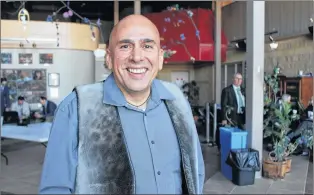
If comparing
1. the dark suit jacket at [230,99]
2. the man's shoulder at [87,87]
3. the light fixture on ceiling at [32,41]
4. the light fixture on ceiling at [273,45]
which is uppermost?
the light fixture on ceiling at [32,41]

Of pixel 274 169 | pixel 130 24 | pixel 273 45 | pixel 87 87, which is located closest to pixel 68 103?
pixel 87 87

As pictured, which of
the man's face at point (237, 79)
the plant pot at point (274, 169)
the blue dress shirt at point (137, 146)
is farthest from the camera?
the man's face at point (237, 79)

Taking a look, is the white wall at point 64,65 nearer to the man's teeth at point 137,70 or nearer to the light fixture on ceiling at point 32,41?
the light fixture on ceiling at point 32,41

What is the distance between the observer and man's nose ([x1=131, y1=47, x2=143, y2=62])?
3.68 feet

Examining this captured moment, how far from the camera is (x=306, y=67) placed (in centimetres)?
833

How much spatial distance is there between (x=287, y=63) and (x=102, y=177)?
28.7 feet

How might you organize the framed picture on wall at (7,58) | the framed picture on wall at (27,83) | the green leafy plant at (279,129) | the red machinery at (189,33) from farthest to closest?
the red machinery at (189,33)
the framed picture on wall at (27,83)
the framed picture on wall at (7,58)
the green leafy plant at (279,129)

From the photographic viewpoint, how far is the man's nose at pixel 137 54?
3.68 ft

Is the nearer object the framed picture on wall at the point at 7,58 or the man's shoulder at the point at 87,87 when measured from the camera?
the man's shoulder at the point at 87,87

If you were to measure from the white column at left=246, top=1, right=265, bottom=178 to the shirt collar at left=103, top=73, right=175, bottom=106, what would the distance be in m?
3.73

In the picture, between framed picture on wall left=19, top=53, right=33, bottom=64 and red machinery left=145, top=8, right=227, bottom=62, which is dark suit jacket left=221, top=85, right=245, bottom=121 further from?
framed picture on wall left=19, top=53, right=33, bottom=64

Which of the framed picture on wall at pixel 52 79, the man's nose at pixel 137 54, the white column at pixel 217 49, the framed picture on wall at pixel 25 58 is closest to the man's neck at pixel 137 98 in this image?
the man's nose at pixel 137 54

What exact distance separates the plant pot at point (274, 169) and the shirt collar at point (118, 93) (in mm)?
3935

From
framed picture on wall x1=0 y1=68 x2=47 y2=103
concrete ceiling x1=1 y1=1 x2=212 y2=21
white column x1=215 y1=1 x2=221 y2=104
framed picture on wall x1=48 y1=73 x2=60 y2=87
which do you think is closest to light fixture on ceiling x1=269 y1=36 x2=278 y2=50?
white column x1=215 y1=1 x2=221 y2=104
